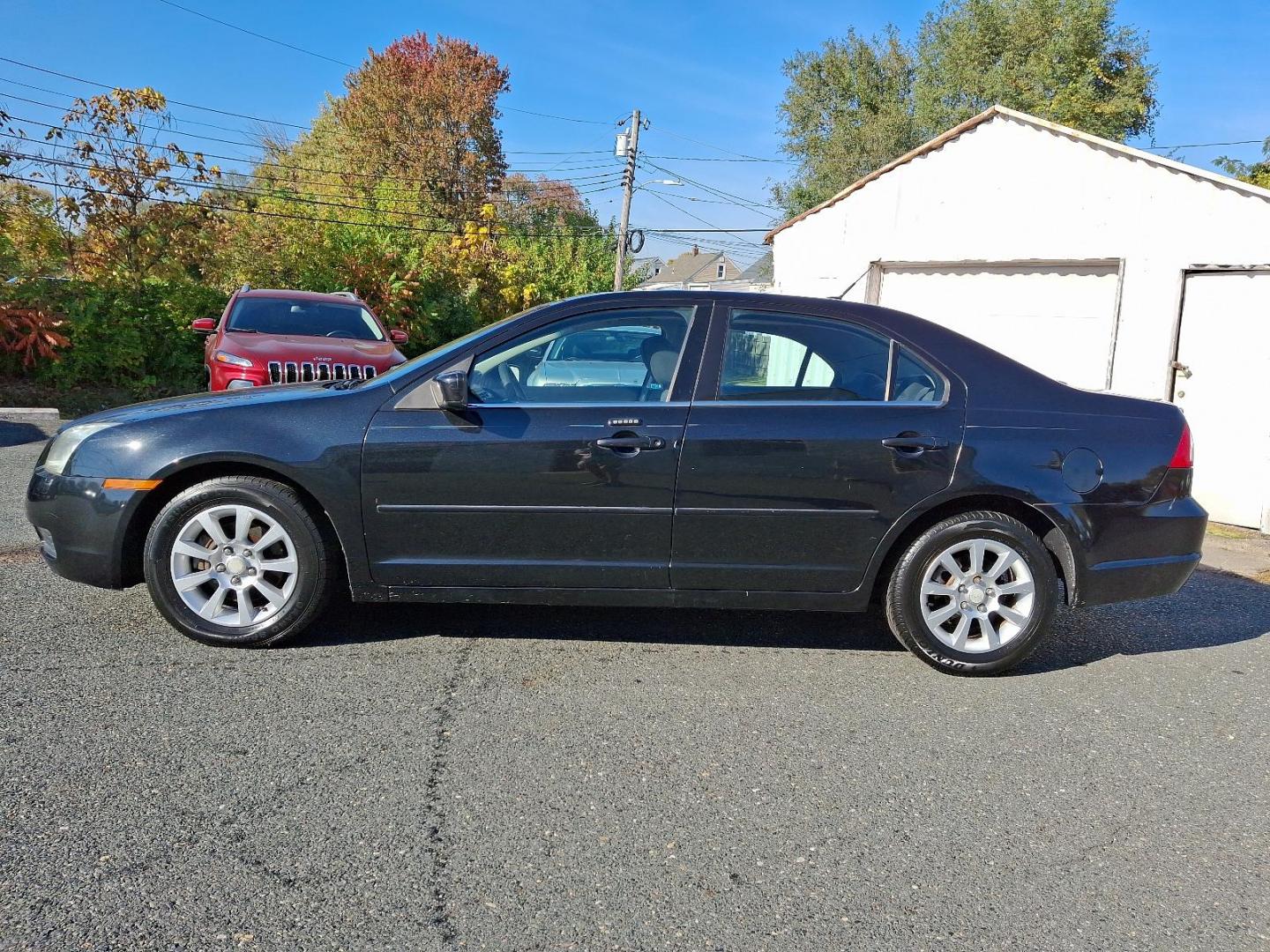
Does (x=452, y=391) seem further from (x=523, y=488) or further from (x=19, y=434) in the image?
(x=19, y=434)

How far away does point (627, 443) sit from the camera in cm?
412

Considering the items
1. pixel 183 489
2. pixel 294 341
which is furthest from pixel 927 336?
pixel 294 341

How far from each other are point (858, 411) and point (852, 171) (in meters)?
37.5

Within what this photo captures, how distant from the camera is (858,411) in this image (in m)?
4.23

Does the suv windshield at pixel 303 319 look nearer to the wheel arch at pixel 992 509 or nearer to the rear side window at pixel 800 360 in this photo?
the rear side window at pixel 800 360

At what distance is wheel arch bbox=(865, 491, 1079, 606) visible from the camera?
425 centimetres

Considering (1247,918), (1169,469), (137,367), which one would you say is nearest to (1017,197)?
(1169,469)

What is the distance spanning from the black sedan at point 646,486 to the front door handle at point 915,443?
0.01m

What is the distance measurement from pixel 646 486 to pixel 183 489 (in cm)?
201

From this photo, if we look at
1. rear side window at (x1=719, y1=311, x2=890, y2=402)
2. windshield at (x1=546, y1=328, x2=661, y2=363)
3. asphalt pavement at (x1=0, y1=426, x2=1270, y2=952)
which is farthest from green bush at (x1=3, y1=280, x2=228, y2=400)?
rear side window at (x1=719, y1=311, x2=890, y2=402)

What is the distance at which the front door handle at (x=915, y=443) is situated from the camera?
4.18 metres

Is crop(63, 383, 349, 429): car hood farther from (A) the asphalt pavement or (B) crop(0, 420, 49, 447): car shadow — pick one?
(B) crop(0, 420, 49, 447): car shadow

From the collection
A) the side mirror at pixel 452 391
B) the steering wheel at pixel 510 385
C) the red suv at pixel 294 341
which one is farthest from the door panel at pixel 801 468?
the red suv at pixel 294 341

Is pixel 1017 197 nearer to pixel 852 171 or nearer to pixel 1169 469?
pixel 1169 469
